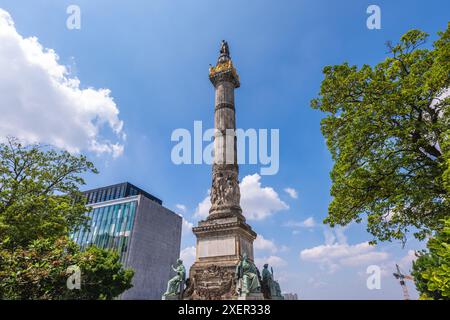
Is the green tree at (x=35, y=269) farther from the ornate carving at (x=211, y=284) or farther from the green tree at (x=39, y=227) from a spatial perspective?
the ornate carving at (x=211, y=284)

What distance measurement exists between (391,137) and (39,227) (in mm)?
18217

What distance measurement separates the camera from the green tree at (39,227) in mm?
8512

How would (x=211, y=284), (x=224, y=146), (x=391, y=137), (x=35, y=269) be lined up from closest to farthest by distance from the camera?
(x=35, y=269) → (x=391, y=137) → (x=211, y=284) → (x=224, y=146)

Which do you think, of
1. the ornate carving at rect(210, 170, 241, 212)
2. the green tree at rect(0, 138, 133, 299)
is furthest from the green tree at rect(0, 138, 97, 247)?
the ornate carving at rect(210, 170, 241, 212)

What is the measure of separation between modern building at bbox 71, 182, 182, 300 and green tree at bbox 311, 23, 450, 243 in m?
46.1

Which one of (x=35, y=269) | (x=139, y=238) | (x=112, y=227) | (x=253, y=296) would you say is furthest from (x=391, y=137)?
(x=112, y=227)

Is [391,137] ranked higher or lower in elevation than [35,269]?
higher

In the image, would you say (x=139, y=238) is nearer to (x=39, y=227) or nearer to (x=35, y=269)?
(x=39, y=227)

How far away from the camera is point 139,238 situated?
51719 millimetres

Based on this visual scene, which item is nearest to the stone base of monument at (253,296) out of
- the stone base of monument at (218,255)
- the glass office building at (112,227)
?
the stone base of monument at (218,255)

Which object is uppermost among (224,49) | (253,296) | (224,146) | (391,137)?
(224,49)

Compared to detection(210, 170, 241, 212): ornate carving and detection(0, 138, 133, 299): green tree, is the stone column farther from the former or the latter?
detection(0, 138, 133, 299): green tree

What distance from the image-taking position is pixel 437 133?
9.98 meters
